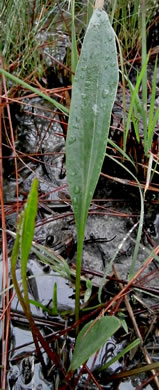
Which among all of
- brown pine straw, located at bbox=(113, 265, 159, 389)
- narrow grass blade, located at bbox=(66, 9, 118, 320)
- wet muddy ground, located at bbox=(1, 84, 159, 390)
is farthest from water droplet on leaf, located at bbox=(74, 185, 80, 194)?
brown pine straw, located at bbox=(113, 265, 159, 389)

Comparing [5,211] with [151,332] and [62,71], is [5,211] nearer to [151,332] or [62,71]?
[151,332]

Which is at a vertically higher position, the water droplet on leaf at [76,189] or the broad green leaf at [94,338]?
the water droplet on leaf at [76,189]

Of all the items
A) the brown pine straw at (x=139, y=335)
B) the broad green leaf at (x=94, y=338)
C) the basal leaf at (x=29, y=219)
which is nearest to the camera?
the basal leaf at (x=29, y=219)

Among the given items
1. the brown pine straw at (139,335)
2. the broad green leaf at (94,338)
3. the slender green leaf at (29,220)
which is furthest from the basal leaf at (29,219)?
the brown pine straw at (139,335)

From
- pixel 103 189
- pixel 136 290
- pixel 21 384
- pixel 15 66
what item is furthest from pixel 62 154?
pixel 21 384

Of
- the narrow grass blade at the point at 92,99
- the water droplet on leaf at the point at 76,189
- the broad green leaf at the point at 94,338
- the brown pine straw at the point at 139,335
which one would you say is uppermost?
the narrow grass blade at the point at 92,99

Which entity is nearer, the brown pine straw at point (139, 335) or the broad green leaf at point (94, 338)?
the broad green leaf at point (94, 338)

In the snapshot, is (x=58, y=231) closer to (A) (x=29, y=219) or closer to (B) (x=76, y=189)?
(B) (x=76, y=189)

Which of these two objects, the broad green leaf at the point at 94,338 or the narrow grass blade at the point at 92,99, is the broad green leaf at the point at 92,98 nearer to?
the narrow grass blade at the point at 92,99

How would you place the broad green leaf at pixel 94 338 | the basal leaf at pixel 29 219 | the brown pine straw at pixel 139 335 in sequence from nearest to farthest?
the basal leaf at pixel 29 219 → the broad green leaf at pixel 94 338 → the brown pine straw at pixel 139 335
